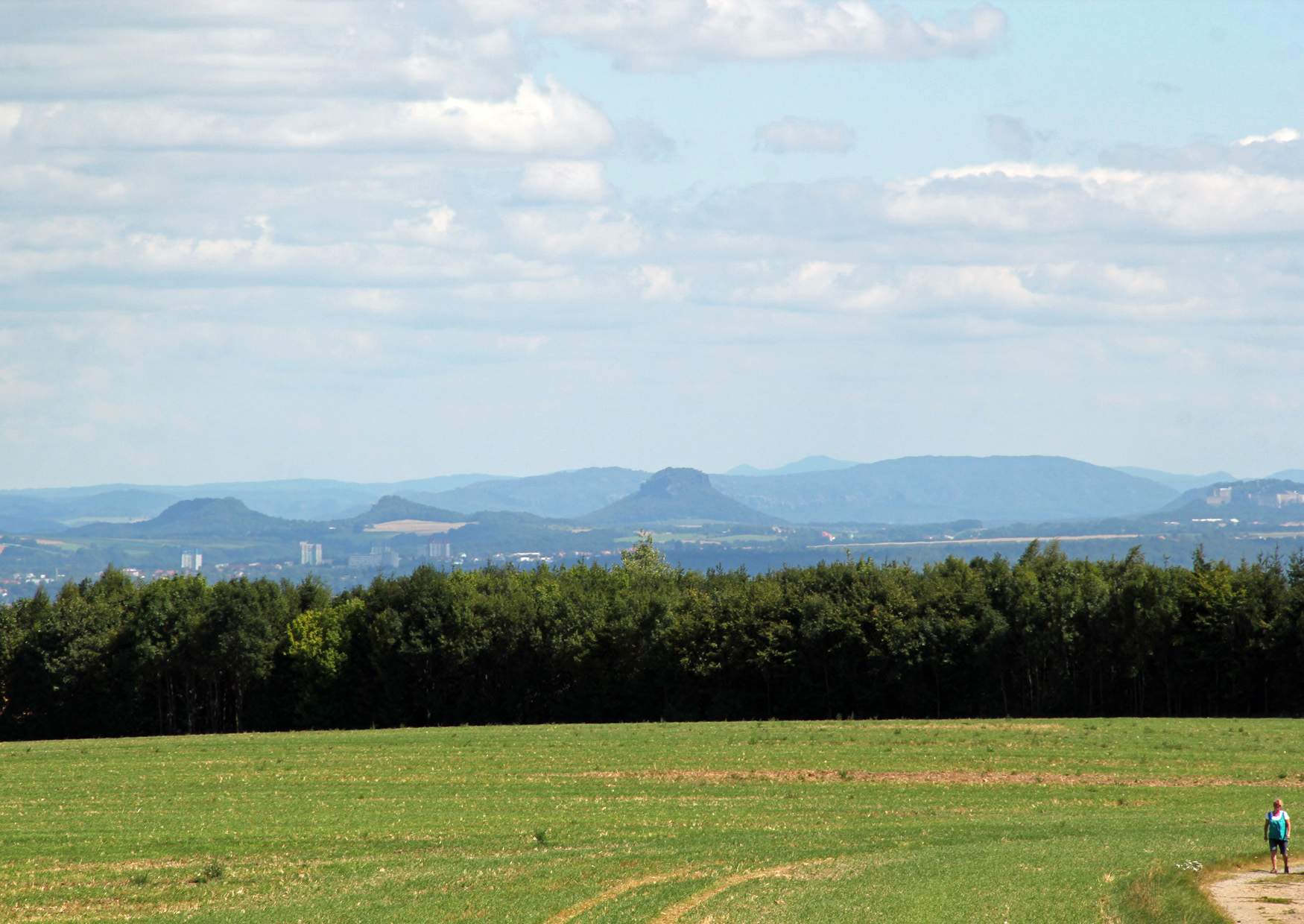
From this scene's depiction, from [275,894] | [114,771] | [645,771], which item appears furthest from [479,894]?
[114,771]

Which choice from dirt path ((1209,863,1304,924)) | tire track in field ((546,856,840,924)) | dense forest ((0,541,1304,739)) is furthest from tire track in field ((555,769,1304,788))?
dense forest ((0,541,1304,739))

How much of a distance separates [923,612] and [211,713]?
4537cm

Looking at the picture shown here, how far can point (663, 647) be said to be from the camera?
85062 millimetres

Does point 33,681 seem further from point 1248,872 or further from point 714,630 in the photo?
point 1248,872

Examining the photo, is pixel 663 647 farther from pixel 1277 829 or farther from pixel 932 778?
pixel 1277 829

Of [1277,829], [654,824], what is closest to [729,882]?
[654,824]

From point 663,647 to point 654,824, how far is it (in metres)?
45.7

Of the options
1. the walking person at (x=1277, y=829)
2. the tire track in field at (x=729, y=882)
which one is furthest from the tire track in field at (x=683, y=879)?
the walking person at (x=1277, y=829)

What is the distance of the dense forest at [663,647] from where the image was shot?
3071 inches

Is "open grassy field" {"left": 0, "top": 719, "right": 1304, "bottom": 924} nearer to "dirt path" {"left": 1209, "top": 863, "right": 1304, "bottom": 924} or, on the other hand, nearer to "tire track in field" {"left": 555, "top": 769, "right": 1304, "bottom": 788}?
"tire track in field" {"left": 555, "top": 769, "right": 1304, "bottom": 788}

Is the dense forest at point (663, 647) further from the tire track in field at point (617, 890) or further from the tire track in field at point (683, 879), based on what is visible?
the tire track in field at point (617, 890)

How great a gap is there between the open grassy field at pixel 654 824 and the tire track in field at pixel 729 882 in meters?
0.10

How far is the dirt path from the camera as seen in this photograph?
25.9 metres

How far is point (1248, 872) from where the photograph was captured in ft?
100
